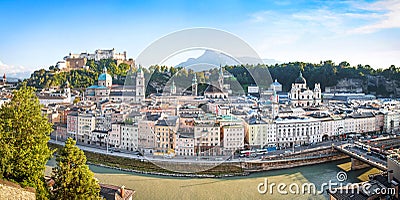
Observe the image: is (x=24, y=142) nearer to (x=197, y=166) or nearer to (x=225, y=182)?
(x=225, y=182)

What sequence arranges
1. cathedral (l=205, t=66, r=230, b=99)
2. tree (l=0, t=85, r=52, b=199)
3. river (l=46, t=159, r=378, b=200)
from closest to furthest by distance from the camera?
tree (l=0, t=85, r=52, b=199), river (l=46, t=159, r=378, b=200), cathedral (l=205, t=66, r=230, b=99)

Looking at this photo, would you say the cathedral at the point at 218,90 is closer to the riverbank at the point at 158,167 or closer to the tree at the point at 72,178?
the riverbank at the point at 158,167

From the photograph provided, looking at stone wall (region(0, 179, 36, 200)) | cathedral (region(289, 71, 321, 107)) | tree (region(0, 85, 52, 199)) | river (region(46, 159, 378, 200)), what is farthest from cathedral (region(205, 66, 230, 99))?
stone wall (region(0, 179, 36, 200))

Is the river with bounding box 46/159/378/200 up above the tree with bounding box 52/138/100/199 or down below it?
below

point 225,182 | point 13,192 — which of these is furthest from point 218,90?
point 13,192

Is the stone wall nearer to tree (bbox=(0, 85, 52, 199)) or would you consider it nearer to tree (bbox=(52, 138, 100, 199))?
tree (bbox=(0, 85, 52, 199))

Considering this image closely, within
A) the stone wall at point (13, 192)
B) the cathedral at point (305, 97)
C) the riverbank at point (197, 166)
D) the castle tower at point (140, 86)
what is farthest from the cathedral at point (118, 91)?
the stone wall at point (13, 192)
